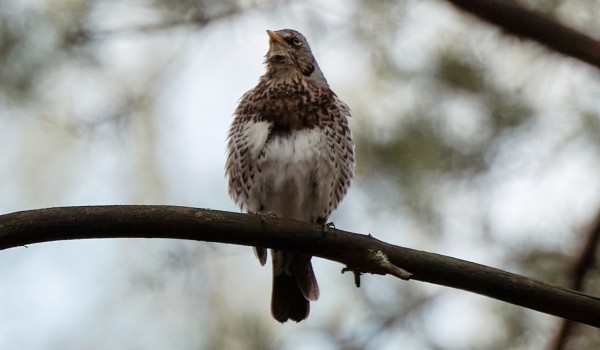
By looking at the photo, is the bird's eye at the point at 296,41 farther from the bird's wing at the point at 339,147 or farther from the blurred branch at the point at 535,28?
the blurred branch at the point at 535,28

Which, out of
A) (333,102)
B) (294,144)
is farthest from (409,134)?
→ (294,144)

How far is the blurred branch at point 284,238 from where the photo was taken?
2.88m

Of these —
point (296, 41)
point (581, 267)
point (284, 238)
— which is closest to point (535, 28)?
point (581, 267)

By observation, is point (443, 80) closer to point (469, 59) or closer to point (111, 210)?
point (469, 59)

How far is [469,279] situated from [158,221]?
0.94m

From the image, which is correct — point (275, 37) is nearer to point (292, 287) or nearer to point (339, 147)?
point (339, 147)

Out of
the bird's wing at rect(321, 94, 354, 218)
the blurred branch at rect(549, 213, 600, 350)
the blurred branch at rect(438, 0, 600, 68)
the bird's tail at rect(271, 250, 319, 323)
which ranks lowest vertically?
the blurred branch at rect(549, 213, 600, 350)

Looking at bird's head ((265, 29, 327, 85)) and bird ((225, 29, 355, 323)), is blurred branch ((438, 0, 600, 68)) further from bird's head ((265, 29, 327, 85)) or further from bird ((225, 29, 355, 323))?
bird's head ((265, 29, 327, 85))

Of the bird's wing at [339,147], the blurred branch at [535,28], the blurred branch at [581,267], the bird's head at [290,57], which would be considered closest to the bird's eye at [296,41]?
the bird's head at [290,57]

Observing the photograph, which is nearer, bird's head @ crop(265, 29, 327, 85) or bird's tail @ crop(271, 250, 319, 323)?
bird's tail @ crop(271, 250, 319, 323)

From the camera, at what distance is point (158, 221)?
9.73 feet

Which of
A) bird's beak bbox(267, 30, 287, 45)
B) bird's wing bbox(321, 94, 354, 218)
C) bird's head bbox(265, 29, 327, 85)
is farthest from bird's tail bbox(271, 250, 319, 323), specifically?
bird's beak bbox(267, 30, 287, 45)

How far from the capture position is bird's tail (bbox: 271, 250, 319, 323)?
4.69 m

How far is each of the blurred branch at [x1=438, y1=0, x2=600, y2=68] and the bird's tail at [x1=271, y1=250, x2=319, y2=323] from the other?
155cm
